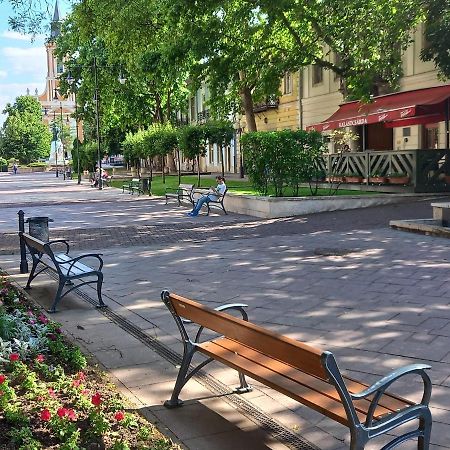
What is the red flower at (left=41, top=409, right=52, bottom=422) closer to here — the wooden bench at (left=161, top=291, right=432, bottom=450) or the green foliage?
the wooden bench at (left=161, top=291, right=432, bottom=450)

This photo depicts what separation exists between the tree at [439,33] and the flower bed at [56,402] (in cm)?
1596

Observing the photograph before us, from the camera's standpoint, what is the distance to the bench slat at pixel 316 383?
287 centimetres

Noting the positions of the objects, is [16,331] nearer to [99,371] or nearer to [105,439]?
[99,371]

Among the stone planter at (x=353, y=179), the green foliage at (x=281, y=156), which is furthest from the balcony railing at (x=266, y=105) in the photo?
the green foliage at (x=281, y=156)

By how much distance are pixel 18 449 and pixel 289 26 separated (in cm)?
1932

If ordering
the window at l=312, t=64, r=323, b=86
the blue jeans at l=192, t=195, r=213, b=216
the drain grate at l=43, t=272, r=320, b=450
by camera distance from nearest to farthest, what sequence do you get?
the drain grate at l=43, t=272, r=320, b=450, the blue jeans at l=192, t=195, r=213, b=216, the window at l=312, t=64, r=323, b=86

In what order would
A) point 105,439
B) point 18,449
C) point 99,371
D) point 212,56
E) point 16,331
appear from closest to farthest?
point 18,449 < point 105,439 < point 99,371 < point 16,331 < point 212,56

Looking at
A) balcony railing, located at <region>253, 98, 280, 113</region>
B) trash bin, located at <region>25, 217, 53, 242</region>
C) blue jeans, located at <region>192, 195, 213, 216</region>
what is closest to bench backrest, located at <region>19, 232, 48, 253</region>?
trash bin, located at <region>25, 217, 53, 242</region>

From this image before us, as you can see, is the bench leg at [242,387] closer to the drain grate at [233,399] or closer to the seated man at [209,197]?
the drain grate at [233,399]

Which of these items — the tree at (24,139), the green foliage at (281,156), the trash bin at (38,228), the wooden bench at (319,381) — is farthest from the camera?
the tree at (24,139)

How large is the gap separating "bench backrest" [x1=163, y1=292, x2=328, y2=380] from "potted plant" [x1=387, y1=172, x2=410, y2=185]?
15.6 metres

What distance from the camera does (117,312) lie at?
6.49m

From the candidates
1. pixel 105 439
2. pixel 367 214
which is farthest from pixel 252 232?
pixel 105 439

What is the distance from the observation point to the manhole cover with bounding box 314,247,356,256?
9.68 meters
